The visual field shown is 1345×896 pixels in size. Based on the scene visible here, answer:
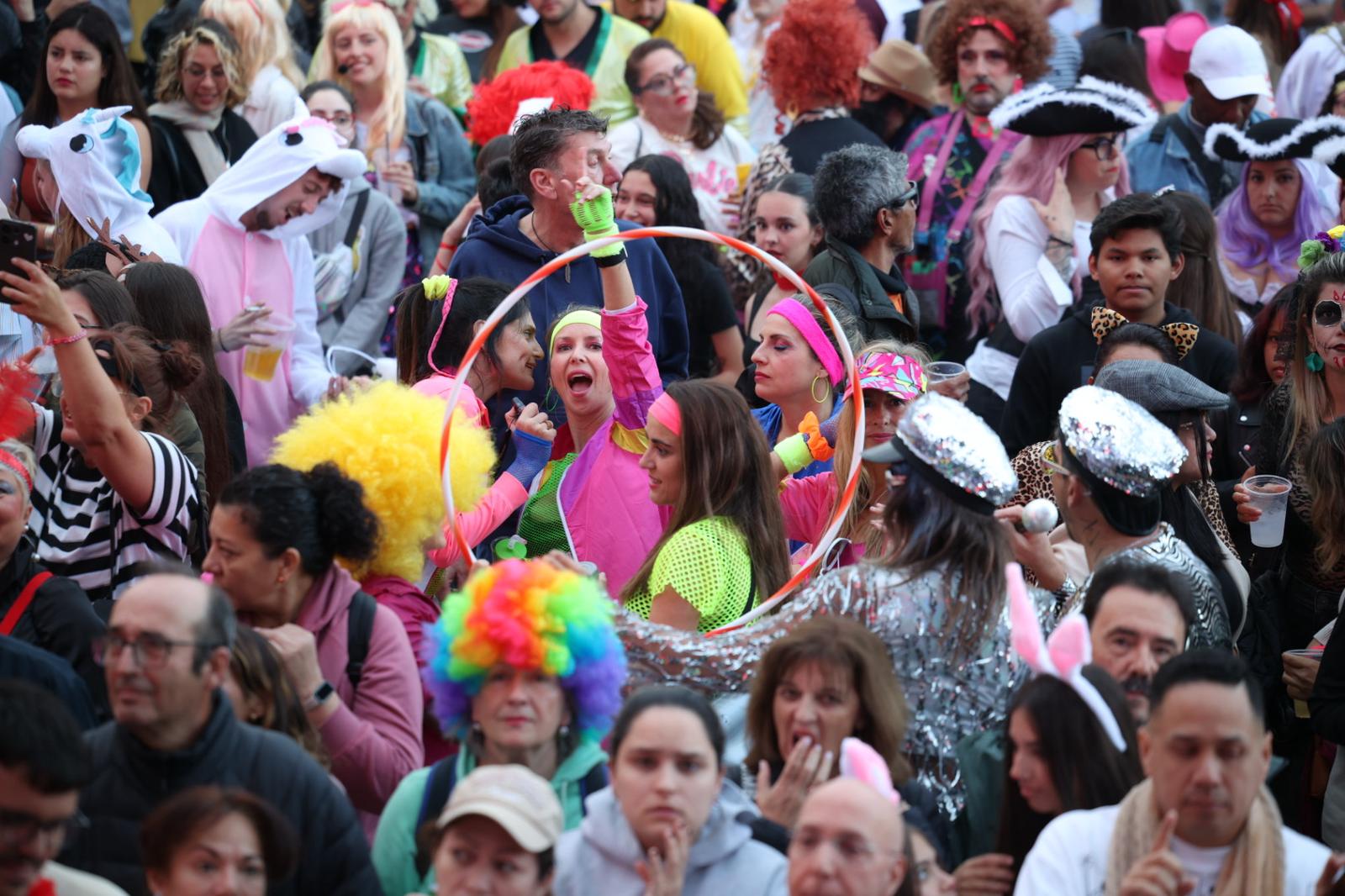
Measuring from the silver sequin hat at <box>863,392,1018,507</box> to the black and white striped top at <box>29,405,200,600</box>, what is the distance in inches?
80.6

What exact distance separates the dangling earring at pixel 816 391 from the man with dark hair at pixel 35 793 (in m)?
3.23

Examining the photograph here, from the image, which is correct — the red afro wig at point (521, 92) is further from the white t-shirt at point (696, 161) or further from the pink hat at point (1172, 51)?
the pink hat at point (1172, 51)

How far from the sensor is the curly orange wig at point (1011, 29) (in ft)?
28.6

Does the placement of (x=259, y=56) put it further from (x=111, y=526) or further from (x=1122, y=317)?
(x=1122, y=317)

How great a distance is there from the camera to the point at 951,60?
8.80m

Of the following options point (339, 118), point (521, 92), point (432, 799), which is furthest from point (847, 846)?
point (339, 118)

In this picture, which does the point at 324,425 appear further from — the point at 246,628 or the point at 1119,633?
the point at 1119,633

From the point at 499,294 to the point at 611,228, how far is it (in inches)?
23.5

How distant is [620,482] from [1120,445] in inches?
65.0

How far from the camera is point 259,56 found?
873 cm

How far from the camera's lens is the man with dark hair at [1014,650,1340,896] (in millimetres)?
3637

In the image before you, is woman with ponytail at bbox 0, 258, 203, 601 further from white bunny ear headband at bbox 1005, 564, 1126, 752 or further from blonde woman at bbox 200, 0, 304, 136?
blonde woman at bbox 200, 0, 304, 136

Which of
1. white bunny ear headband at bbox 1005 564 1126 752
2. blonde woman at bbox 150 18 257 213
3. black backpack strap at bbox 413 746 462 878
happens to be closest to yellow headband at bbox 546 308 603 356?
black backpack strap at bbox 413 746 462 878

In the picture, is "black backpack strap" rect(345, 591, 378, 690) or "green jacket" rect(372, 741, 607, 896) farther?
"black backpack strap" rect(345, 591, 378, 690)
